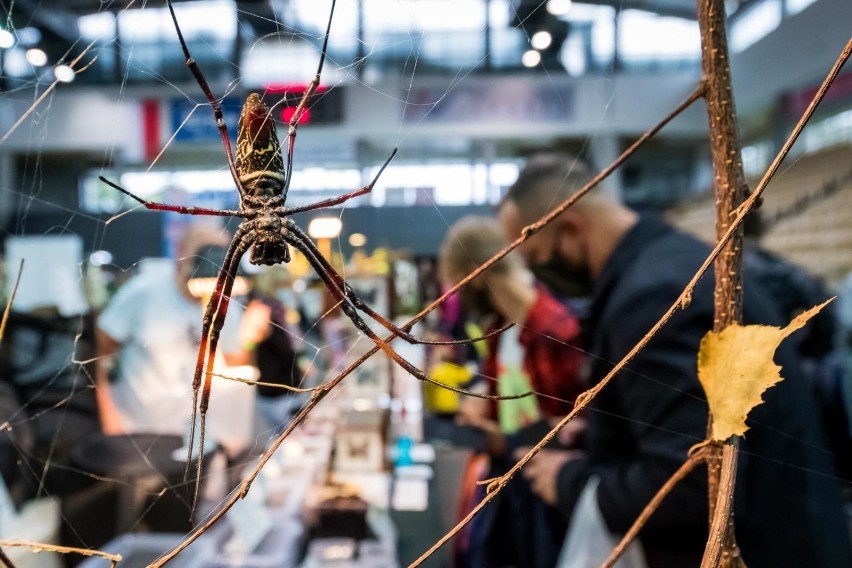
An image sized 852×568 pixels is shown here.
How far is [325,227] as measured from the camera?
708 millimetres

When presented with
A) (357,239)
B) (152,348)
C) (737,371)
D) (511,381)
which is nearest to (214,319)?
(737,371)

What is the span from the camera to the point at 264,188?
351mm

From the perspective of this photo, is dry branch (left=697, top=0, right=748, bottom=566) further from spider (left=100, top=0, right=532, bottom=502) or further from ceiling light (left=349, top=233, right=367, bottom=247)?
ceiling light (left=349, top=233, right=367, bottom=247)

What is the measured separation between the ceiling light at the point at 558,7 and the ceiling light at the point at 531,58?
5 cm

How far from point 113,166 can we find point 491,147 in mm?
607

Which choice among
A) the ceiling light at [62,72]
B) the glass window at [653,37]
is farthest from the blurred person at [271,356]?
the glass window at [653,37]

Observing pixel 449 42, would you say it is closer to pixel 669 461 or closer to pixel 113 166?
pixel 113 166

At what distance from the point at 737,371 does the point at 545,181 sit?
0.55m

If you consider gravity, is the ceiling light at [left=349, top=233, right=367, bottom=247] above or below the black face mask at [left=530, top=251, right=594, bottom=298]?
above

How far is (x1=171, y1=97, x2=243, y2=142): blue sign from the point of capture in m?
0.57

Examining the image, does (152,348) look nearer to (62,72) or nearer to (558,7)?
(62,72)

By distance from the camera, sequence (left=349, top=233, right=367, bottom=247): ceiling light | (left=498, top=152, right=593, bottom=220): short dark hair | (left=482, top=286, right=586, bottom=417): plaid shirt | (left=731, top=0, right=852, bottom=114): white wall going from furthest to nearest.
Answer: (left=482, top=286, right=586, bottom=417): plaid shirt
(left=349, top=233, right=367, bottom=247): ceiling light
(left=498, top=152, right=593, bottom=220): short dark hair
(left=731, top=0, right=852, bottom=114): white wall

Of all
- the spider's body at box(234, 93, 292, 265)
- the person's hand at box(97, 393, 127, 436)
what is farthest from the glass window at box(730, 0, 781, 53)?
the person's hand at box(97, 393, 127, 436)

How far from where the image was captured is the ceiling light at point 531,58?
626 mm
